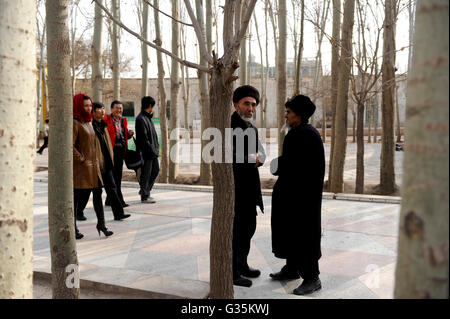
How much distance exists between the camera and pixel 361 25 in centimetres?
900

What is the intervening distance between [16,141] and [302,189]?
248cm

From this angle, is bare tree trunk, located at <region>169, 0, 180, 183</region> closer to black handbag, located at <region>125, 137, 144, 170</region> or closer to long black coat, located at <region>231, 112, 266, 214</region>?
black handbag, located at <region>125, 137, 144, 170</region>

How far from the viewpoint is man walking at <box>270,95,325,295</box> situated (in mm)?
3521

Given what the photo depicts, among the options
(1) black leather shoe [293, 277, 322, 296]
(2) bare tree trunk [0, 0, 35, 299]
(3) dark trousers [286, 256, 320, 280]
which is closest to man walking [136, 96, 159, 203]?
(3) dark trousers [286, 256, 320, 280]

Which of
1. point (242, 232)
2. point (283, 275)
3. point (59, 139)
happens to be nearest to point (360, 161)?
point (283, 275)

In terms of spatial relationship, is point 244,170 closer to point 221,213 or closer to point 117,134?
point 221,213

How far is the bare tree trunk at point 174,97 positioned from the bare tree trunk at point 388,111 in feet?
15.8

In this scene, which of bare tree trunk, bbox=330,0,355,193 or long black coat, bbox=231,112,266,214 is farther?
bare tree trunk, bbox=330,0,355,193

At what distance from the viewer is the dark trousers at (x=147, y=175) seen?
23.9ft

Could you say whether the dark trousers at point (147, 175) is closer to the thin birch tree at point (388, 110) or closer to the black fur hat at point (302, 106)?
→ the black fur hat at point (302, 106)

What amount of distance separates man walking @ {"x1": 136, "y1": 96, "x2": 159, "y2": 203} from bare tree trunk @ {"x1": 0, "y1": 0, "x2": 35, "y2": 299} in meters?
5.33

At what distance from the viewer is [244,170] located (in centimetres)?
376

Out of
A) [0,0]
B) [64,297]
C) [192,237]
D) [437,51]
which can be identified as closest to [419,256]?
[437,51]

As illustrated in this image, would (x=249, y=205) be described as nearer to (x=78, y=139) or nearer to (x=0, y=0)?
(x=78, y=139)
